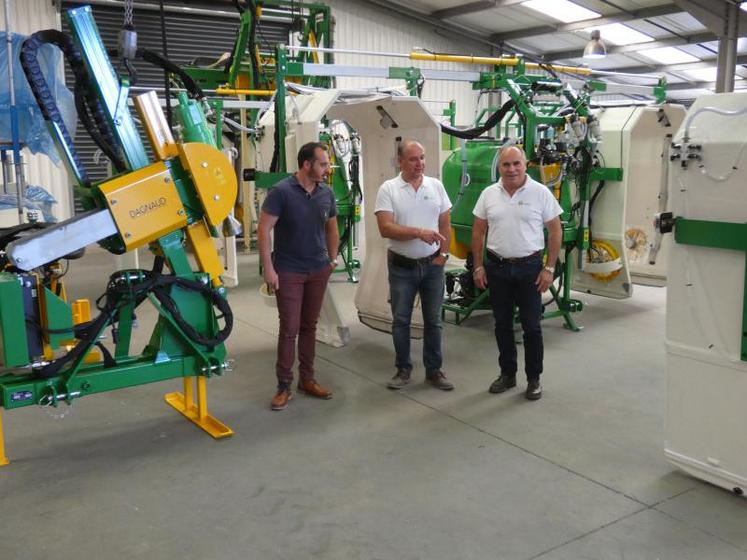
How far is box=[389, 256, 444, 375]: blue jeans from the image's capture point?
4.42m

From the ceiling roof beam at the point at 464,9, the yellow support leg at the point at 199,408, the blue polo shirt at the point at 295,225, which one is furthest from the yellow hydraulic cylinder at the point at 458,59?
the ceiling roof beam at the point at 464,9

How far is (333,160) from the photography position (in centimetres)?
791

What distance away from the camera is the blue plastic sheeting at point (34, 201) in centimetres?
571

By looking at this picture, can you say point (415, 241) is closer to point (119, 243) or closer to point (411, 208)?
point (411, 208)

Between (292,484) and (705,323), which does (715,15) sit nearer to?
(705,323)

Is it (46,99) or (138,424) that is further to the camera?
(138,424)

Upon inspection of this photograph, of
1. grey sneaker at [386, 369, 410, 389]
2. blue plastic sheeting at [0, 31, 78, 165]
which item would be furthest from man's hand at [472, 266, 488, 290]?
blue plastic sheeting at [0, 31, 78, 165]

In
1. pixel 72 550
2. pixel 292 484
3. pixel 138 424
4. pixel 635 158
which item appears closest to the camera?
pixel 72 550

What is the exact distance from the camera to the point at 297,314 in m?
4.17

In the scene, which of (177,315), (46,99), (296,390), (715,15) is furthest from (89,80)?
(715,15)

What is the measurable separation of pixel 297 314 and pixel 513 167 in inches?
62.6

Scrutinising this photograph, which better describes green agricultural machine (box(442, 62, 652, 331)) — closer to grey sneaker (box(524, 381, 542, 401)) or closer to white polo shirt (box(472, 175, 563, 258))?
white polo shirt (box(472, 175, 563, 258))

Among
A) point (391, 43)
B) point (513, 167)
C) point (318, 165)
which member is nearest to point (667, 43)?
point (391, 43)

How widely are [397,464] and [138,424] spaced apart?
1.59m
